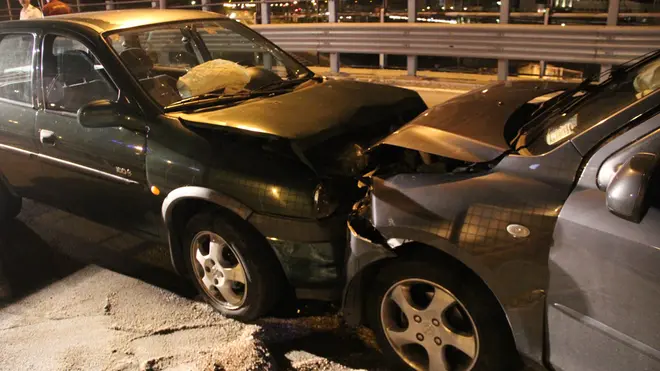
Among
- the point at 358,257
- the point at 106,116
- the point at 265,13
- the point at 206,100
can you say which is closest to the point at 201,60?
the point at 206,100

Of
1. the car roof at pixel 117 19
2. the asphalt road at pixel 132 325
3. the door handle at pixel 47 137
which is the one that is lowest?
the asphalt road at pixel 132 325

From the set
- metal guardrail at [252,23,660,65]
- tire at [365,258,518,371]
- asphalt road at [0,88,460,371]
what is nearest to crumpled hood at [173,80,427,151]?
tire at [365,258,518,371]

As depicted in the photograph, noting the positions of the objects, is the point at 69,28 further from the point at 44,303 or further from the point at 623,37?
the point at 623,37

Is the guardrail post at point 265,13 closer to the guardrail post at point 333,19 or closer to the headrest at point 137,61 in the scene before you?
the guardrail post at point 333,19

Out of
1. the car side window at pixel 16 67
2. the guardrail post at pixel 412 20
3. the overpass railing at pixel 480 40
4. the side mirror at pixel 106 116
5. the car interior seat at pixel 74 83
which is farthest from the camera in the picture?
the guardrail post at pixel 412 20

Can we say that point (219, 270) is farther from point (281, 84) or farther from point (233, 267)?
point (281, 84)

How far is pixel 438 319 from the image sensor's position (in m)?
2.59

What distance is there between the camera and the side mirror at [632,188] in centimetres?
192

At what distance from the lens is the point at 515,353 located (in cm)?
250

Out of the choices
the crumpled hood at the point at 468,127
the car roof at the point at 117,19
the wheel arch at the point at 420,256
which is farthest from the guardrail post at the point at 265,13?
the wheel arch at the point at 420,256

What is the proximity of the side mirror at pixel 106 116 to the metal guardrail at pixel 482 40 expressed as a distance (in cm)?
586

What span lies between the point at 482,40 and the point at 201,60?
471cm

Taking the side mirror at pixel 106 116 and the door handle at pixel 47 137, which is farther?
the door handle at pixel 47 137

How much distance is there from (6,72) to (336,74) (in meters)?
6.18
